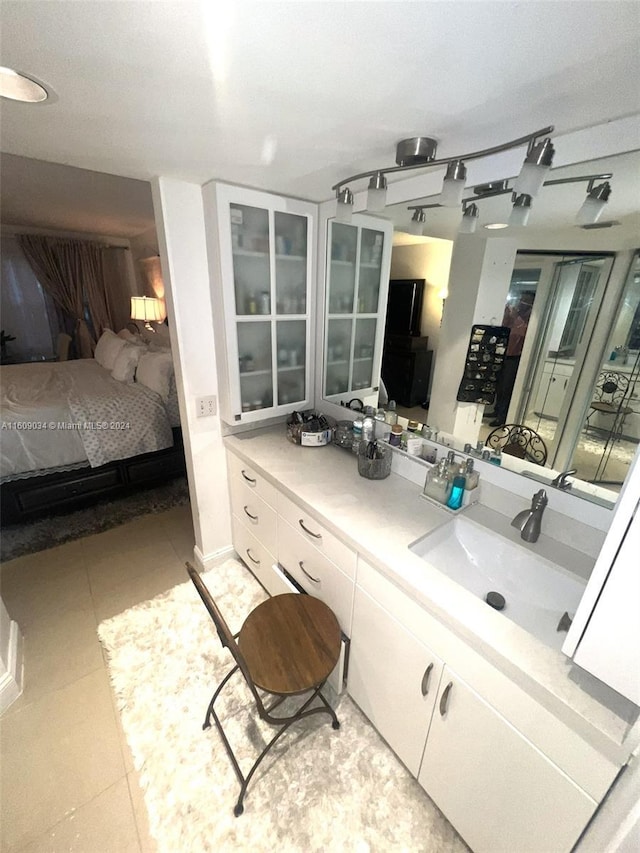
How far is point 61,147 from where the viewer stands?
111cm

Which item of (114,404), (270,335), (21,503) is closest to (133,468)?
(114,404)

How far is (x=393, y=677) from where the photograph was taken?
109 cm

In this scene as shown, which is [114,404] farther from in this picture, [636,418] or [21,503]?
[636,418]

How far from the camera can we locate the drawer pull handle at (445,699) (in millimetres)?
909

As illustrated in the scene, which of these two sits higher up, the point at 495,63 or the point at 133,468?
the point at 495,63

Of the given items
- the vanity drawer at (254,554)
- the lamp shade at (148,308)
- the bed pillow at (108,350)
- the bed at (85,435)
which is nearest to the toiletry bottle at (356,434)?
the vanity drawer at (254,554)

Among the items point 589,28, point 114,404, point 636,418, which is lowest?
point 114,404

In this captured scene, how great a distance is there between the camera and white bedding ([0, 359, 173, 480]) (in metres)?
2.26

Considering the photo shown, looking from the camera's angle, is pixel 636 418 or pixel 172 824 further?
pixel 172 824

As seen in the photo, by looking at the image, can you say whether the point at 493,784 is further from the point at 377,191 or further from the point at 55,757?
the point at 377,191

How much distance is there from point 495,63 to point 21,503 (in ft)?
10.3

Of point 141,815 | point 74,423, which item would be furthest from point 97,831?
point 74,423

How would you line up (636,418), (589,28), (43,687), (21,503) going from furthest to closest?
1. (21,503)
2. (43,687)
3. (636,418)
4. (589,28)

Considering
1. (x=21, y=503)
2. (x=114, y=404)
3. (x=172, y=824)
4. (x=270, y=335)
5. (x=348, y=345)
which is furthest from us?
(x=114, y=404)
